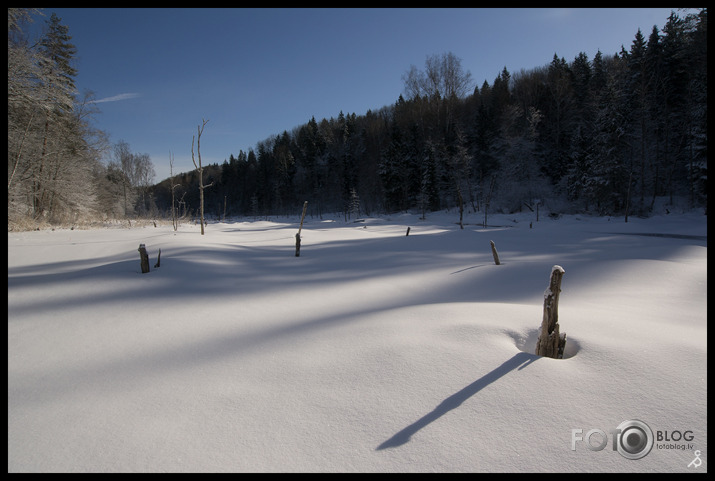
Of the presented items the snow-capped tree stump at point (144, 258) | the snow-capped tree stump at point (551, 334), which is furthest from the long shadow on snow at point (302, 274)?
the snow-capped tree stump at point (551, 334)

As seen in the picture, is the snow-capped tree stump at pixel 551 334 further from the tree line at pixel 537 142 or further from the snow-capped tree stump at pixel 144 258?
the tree line at pixel 537 142

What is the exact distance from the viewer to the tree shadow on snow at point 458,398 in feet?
5.19

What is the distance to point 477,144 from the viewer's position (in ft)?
129

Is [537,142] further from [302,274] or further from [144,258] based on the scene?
[144,258]

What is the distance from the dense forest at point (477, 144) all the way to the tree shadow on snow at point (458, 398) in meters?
16.7

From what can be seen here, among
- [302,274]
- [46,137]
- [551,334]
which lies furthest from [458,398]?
[46,137]

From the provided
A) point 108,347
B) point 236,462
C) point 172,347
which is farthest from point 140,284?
point 236,462

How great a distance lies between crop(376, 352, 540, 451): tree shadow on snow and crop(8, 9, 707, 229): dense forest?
16.7 m

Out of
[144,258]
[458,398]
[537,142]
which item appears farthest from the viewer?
[537,142]

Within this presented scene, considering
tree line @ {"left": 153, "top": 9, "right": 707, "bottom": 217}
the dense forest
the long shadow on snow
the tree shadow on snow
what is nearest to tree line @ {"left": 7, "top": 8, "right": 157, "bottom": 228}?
the dense forest

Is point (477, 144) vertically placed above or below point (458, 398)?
above

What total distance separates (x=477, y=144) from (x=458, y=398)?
141ft

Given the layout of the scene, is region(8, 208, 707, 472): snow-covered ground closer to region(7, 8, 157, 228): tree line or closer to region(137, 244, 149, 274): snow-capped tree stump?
region(137, 244, 149, 274): snow-capped tree stump
